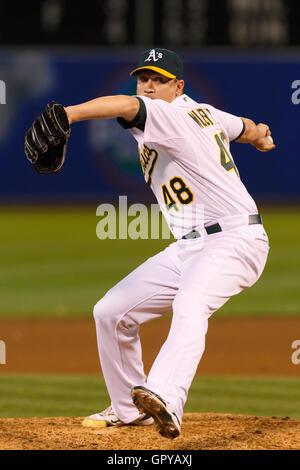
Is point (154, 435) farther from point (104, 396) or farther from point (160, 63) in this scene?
point (160, 63)

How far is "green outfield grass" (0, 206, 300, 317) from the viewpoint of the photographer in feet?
31.6

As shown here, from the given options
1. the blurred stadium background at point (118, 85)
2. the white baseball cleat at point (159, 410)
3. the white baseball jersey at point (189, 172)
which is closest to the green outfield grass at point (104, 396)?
the white baseball jersey at point (189, 172)

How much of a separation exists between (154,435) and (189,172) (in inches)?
54.5

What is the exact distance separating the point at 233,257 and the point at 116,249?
9.69 metres

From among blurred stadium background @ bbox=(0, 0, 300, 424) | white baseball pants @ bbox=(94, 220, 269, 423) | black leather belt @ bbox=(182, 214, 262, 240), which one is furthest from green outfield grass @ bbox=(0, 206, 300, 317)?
black leather belt @ bbox=(182, 214, 262, 240)

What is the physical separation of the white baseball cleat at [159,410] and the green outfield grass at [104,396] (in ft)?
5.99

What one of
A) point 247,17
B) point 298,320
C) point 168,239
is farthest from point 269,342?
point 247,17

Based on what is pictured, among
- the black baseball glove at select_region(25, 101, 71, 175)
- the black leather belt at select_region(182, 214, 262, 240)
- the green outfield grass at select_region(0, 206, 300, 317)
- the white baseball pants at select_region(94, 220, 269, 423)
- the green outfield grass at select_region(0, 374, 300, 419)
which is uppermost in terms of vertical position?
the black baseball glove at select_region(25, 101, 71, 175)

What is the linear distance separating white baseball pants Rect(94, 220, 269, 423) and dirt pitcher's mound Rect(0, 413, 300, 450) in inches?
11.1

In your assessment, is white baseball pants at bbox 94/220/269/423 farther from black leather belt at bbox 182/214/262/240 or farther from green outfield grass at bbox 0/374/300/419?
green outfield grass at bbox 0/374/300/419

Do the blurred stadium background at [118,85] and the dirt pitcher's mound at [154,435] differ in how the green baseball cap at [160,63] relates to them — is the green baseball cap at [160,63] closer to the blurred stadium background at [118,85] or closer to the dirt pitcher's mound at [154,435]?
the dirt pitcher's mound at [154,435]

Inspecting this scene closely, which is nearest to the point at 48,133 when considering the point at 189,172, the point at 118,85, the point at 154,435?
the point at 189,172

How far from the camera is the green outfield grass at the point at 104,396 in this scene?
18.3 feet
